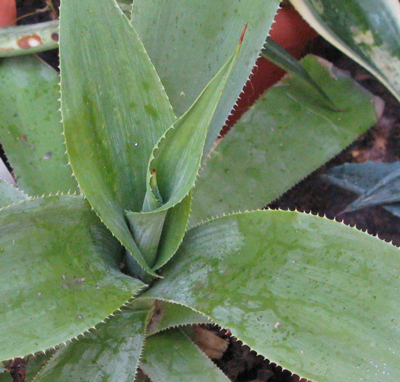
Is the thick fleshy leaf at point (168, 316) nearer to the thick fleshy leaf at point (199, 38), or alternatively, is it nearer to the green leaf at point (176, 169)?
the green leaf at point (176, 169)

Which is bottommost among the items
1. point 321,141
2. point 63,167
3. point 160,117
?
point 63,167

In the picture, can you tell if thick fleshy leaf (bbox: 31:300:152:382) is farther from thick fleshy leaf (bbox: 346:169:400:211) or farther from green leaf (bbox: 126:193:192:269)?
thick fleshy leaf (bbox: 346:169:400:211)

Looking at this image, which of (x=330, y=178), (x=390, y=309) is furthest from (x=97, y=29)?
(x=330, y=178)

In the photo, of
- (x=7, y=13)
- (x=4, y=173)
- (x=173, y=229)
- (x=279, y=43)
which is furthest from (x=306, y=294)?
(x=7, y=13)

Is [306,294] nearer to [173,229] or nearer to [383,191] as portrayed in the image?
[173,229]

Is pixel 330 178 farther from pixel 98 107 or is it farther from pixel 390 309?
pixel 98 107

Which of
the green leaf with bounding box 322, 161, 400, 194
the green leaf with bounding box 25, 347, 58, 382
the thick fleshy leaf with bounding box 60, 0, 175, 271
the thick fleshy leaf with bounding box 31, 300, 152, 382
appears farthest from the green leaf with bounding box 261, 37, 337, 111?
the green leaf with bounding box 25, 347, 58, 382
